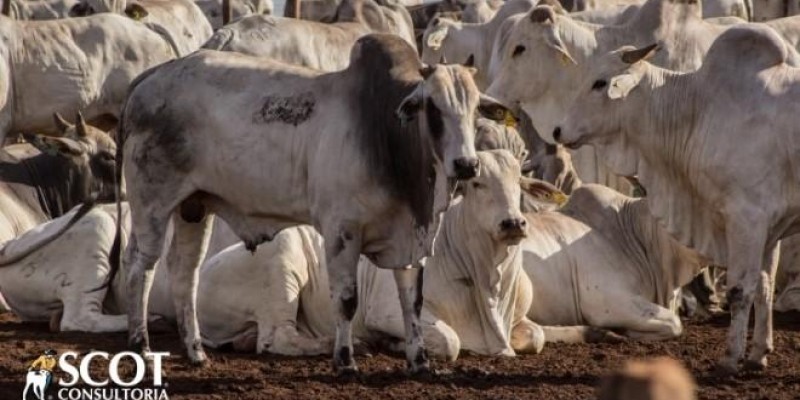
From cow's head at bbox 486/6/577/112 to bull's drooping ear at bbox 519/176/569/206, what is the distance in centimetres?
285

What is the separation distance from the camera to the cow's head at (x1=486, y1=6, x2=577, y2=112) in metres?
14.8

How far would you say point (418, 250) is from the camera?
9.89 meters

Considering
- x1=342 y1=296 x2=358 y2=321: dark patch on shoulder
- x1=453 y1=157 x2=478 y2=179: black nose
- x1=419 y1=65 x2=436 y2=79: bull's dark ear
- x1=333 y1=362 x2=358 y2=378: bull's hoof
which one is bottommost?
x1=333 y1=362 x2=358 y2=378: bull's hoof

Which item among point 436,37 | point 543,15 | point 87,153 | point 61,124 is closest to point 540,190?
point 543,15

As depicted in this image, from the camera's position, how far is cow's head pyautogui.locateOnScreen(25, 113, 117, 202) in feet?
46.6

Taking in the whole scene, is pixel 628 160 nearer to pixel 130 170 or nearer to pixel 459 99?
pixel 459 99

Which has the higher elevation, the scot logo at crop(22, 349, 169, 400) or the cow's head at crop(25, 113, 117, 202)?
the cow's head at crop(25, 113, 117, 202)

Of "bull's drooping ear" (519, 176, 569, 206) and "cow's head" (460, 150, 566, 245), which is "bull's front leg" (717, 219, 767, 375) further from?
"bull's drooping ear" (519, 176, 569, 206)

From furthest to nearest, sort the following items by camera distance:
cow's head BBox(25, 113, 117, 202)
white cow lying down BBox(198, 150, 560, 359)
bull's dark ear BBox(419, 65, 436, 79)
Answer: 1. cow's head BBox(25, 113, 117, 202)
2. white cow lying down BBox(198, 150, 560, 359)
3. bull's dark ear BBox(419, 65, 436, 79)

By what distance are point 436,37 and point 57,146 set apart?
5315mm

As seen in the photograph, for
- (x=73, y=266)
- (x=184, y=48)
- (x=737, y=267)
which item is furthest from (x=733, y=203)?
(x=184, y=48)

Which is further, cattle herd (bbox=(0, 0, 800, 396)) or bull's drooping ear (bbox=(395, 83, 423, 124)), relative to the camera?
cattle herd (bbox=(0, 0, 800, 396))

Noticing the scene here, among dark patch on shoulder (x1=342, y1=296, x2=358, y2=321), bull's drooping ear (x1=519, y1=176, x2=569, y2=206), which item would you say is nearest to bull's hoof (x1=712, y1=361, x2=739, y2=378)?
dark patch on shoulder (x1=342, y1=296, x2=358, y2=321)

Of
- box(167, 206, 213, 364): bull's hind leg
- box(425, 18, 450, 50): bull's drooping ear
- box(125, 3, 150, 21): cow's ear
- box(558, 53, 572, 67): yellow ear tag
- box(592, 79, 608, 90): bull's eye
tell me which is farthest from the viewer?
box(125, 3, 150, 21): cow's ear
